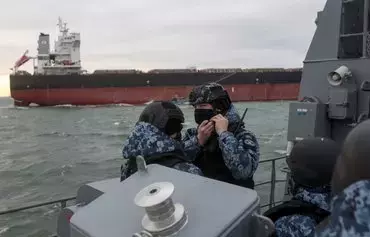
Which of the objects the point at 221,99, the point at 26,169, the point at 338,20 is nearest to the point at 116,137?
the point at 26,169

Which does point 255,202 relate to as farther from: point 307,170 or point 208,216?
point 307,170

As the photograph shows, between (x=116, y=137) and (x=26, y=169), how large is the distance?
35.1 ft

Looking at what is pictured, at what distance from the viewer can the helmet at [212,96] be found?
228 cm

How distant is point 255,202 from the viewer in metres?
1.24

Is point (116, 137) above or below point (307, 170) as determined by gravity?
below

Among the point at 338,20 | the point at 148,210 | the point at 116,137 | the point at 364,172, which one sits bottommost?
the point at 116,137

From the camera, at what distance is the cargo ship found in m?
45.8

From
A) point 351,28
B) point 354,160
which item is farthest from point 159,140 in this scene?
point 351,28

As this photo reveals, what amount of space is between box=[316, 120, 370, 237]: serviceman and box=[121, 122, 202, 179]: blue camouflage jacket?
851 millimetres

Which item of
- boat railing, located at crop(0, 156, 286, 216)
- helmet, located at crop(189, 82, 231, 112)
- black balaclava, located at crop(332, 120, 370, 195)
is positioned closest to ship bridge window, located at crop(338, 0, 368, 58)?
boat railing, located at crop(0, 156, 286, 216)

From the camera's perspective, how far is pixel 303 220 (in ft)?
4.70

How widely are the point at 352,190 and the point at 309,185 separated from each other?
61 cm

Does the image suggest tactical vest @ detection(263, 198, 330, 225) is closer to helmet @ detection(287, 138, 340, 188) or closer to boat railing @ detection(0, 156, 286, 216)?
helmet @ detection(287, 138, 340, 188)

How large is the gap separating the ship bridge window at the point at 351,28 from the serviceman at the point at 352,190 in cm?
437
